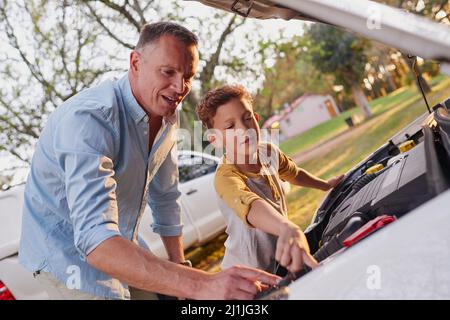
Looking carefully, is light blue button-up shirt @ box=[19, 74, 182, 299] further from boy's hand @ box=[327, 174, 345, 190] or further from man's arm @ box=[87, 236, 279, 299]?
boy's hand @ box=[327, 174, 345, 190]

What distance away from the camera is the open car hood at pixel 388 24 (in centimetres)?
85

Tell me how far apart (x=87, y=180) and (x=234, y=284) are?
47cm

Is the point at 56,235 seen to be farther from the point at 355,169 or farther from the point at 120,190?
the point at 355,169

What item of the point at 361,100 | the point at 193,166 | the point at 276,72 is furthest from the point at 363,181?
the point at 361,100

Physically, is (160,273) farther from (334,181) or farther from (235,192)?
(334,181)

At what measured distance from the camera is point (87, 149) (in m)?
1.18

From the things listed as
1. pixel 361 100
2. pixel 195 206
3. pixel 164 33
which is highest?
pixel 164 33

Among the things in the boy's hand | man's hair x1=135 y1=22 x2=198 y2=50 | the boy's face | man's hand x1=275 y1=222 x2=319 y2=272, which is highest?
man's hair x1=135 y1=22 x2=198 y2=50

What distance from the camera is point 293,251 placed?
1.04 metres

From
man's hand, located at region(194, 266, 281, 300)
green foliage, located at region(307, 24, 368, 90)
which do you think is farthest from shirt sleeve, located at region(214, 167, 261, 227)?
green foliage, located at region(307, 24, 368, 90)

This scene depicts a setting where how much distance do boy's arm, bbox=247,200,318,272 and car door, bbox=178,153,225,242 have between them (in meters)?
3.65

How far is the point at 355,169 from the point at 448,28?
1.31m

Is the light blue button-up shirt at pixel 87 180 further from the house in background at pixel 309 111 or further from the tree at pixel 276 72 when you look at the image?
the house in background at pixel 309 111

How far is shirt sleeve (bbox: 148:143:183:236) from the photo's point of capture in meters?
2.08
